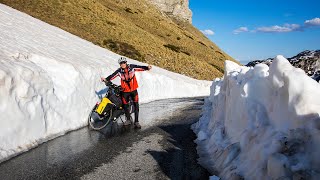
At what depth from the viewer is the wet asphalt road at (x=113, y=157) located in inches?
267

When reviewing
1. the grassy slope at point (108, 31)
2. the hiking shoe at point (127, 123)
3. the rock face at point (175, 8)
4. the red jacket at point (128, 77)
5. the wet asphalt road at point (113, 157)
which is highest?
the rock face at point (175, 8)

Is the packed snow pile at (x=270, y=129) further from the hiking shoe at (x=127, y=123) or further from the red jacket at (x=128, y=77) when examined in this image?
the red jacket at (x=128, y=77)

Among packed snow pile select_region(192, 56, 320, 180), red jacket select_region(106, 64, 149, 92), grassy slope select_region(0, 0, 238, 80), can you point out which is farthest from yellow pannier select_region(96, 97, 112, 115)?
grassy slope select_region(0, 0, 238, 80)

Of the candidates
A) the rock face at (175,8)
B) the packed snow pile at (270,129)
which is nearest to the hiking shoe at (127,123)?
the packed snow pile at (270,129)

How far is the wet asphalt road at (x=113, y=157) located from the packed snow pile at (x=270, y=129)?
69 cm

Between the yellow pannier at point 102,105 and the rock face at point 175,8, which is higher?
the rock face at point 175,8

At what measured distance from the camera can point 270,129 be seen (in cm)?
595

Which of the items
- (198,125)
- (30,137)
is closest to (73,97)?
(30,137)

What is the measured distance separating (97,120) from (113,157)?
177 inches

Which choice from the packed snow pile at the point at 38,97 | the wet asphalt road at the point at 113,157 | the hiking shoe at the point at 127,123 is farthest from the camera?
the hiking shoe at the point at 127,123

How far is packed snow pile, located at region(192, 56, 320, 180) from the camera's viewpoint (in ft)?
16.4

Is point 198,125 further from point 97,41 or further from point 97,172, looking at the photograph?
point 97,41

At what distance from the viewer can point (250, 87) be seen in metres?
7.56

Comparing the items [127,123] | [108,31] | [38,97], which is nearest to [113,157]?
[38,97]
